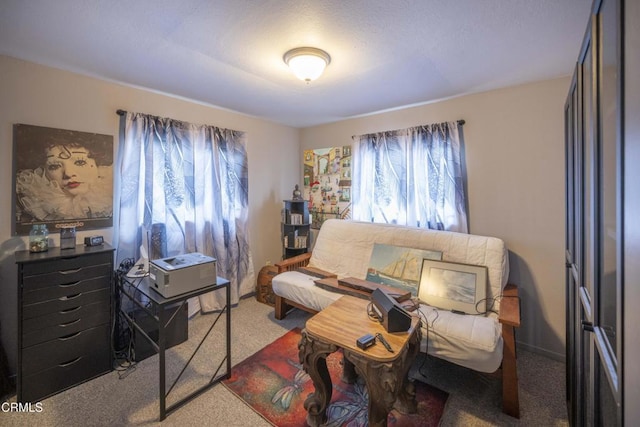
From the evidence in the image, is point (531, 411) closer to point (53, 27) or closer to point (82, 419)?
point (82, 419)

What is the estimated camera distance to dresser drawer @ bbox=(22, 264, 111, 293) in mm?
1706

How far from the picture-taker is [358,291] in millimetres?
2258

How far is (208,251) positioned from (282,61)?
83.2 inches

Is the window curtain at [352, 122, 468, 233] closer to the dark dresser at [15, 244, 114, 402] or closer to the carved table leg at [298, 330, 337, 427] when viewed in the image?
the carved table leg at [298, 330, 337, 427]

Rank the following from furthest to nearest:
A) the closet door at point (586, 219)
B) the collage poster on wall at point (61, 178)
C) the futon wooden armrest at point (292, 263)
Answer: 1. the futon wooden armrest at point (292, 263)
2. the collage poster on wall at point (61, 178)
3. the closet door at point (586, 219)

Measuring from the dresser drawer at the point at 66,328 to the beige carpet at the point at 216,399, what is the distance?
40 centimetres

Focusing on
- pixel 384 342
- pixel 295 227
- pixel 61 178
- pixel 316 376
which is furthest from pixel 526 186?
pixel 61 178

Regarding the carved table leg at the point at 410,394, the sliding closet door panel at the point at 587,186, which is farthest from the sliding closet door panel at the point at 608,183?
the carved table leg at the point at 410,394

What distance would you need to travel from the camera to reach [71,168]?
2.13 meters

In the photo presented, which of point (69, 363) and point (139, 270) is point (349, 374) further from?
point (69, 363)

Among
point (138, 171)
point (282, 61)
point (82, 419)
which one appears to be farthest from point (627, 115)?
point (138, 171)

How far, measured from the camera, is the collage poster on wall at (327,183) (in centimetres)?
353

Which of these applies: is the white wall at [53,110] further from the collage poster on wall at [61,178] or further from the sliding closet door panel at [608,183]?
the sliding closet door panel at [608,183]

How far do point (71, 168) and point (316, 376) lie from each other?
2470mm
